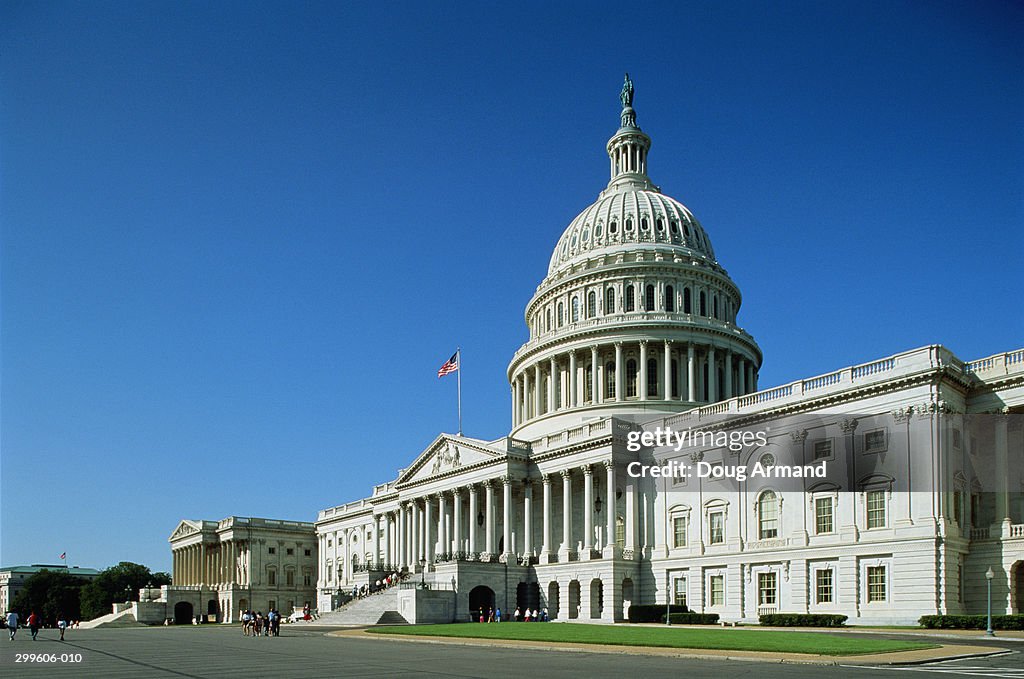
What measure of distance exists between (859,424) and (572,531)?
102 feet

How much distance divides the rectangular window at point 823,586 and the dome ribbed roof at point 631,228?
50.7 m

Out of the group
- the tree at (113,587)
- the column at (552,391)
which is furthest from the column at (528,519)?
the tree at (113,587)

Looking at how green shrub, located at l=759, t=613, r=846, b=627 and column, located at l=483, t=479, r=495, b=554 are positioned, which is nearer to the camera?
green shrub, located at l=759, t=613, r=846, b=627

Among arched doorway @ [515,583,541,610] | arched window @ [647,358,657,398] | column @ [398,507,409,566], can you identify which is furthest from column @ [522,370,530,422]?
arched doorway @ [515,583,541,610]

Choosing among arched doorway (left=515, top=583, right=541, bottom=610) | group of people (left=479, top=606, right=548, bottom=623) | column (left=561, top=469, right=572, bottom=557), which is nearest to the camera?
group of people (left=479, top=606, right=548, bottom=623)

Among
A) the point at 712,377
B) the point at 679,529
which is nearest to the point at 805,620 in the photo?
the point at 679,529

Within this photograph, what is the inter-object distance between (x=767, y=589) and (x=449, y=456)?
38707 mm

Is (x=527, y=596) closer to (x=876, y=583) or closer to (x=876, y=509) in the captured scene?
(x=876, y=583)

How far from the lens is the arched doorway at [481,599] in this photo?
276ft

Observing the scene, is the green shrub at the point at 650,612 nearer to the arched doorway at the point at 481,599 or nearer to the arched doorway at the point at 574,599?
the arched doorway at the point at 574,599

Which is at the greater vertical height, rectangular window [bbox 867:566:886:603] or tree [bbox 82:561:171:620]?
rectangular window [bbox 867:566:886:603]

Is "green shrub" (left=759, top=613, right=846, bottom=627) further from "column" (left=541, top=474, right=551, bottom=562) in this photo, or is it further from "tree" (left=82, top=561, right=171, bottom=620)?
"tree" (left=82, top=561, right=171, bottom=620)

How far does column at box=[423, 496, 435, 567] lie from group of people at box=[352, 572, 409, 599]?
4264 mm

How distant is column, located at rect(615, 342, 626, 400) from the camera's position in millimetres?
100500
